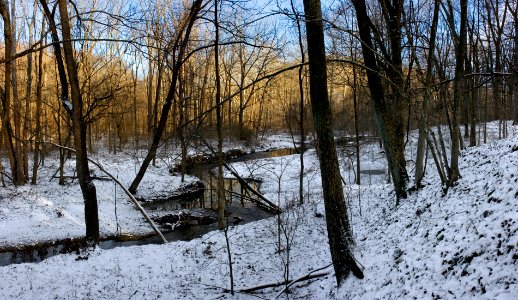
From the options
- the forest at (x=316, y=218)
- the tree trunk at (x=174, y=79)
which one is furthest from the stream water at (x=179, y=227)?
the tree trunk at (x=174, y=79)

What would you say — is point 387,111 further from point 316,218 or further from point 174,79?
point 174,79

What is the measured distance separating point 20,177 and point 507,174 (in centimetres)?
1646

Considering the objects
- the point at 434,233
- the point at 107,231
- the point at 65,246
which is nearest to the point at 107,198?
the point at 107,231

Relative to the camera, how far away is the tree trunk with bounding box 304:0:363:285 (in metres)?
5.69

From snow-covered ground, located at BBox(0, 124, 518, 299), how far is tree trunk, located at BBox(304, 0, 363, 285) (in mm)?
392

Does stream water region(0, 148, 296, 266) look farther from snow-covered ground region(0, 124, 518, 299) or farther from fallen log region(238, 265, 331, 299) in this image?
fallen log region(238, 265, 331, 299)

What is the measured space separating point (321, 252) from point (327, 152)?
11.6 ft

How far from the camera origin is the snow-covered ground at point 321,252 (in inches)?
162

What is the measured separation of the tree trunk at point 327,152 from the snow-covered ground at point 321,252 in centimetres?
39

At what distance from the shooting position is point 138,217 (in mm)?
14039

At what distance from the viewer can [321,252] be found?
8508mm

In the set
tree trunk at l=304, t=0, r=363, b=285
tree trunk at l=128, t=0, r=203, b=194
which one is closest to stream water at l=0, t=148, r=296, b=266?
tree trunk at l=128, t=0, r=203, b=194

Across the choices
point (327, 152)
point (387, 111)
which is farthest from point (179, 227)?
point (327, 152)

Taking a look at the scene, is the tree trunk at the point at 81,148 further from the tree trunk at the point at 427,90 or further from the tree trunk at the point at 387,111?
the tree trunk at the point at 427,90
